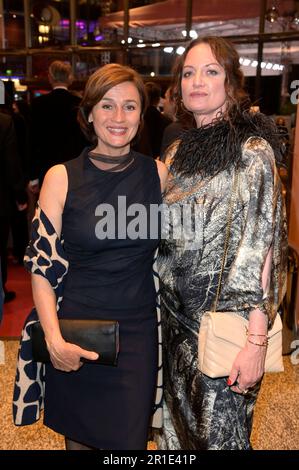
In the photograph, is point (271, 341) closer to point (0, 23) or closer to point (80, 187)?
point (80, 187)

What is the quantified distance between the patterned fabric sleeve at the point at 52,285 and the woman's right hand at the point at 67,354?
16 centimetres

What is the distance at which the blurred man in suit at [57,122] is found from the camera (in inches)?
151

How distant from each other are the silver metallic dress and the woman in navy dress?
8 cm

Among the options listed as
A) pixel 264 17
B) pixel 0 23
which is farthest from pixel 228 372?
pixel 0 23

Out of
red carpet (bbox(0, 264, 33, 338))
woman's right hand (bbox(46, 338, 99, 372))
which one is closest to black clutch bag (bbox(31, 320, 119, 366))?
woman's right hand (bbox(46, 338, 99, 372))

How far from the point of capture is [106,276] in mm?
1603

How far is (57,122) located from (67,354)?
2653mm

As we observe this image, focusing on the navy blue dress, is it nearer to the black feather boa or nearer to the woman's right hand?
the woman's right hand

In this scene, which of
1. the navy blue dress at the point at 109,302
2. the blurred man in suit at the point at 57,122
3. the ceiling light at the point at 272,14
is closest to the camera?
the navy blue dress at the point at 109,302

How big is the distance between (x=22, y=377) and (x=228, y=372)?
0.71 meters

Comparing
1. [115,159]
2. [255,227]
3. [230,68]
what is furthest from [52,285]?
[230,68]

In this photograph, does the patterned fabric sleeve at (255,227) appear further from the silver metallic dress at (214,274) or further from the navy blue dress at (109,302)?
the navy blue dress at (109,302)

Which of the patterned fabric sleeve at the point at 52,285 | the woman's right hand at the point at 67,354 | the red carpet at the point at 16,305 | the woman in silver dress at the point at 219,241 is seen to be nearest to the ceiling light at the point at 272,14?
the red carpet at the point at 16,305

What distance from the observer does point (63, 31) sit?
21.8 ft
